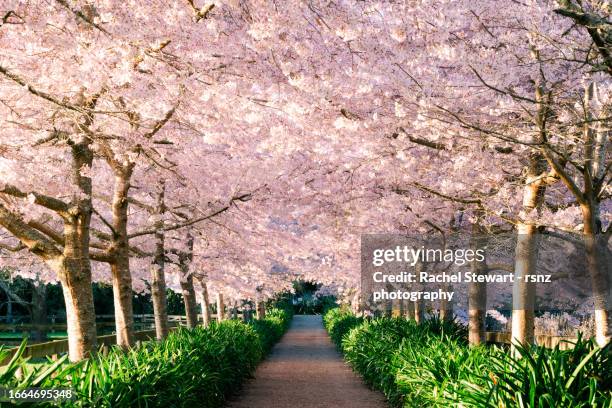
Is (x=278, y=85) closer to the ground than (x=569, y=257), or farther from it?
farther from it

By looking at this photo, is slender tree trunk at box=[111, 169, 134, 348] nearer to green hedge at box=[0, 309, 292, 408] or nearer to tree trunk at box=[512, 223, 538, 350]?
green hedge at box=[0, 309, 292, 408]

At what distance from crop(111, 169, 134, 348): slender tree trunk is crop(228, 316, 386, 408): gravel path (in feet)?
8.16

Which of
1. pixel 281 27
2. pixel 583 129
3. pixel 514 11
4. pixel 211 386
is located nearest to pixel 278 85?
pixel 281 27

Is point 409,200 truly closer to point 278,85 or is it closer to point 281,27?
point 278,85

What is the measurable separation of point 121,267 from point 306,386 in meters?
5.17

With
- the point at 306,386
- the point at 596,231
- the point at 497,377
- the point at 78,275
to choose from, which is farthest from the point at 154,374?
the point at 306,386

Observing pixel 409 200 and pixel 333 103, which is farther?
pixel 409 200

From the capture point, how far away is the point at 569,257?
19406 mm

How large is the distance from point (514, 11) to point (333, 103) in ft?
9.29

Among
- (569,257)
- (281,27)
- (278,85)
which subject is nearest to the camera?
(281,27)

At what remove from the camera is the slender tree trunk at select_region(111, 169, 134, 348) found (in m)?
12.8

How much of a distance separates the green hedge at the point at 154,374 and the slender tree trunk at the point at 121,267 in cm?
111

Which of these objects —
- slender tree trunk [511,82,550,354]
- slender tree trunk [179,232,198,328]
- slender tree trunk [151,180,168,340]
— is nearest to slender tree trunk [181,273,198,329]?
slender tree trunk [179,232,198,328]

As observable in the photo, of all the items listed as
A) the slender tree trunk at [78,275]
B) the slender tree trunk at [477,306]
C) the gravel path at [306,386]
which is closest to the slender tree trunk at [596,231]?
the gravel path at [306,386]
